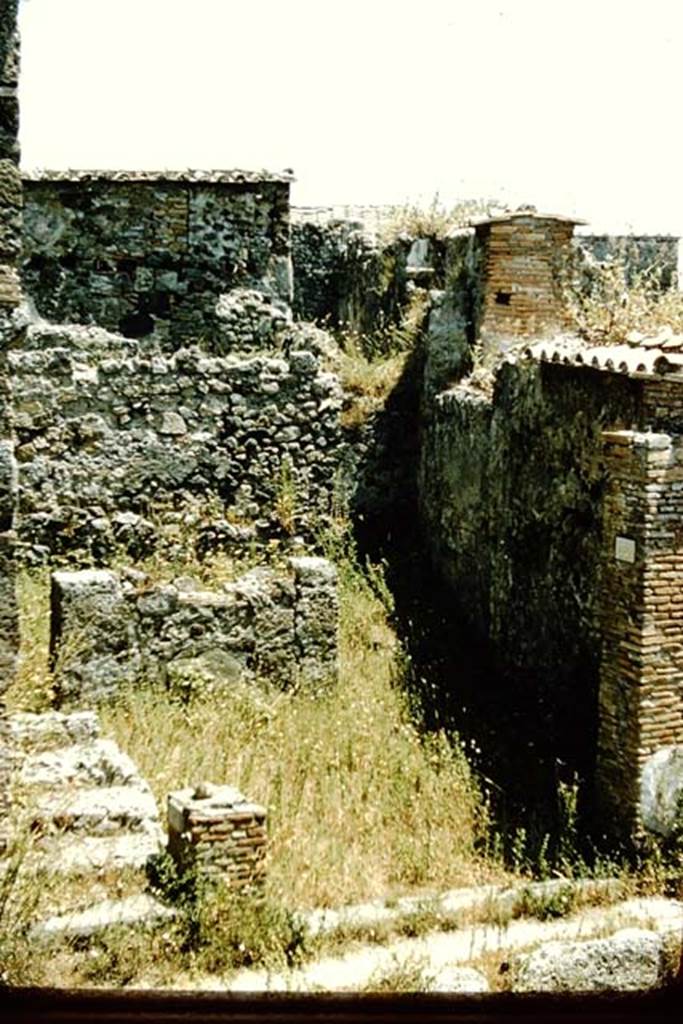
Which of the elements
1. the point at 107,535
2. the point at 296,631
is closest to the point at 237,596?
the point at 296,631

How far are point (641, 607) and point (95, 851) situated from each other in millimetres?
3267

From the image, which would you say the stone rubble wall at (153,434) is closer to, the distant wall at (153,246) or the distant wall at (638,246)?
the distant wall at (153,246)

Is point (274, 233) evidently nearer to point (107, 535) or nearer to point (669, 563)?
point (107, 535)

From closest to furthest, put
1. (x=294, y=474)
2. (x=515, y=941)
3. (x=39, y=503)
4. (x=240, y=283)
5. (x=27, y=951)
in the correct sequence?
(x=27, y=951)
(x=515, y=941)
(x=39, y=503)
(x=294, y=474)
(x=240, y=283)

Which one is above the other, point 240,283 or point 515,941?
point 240,283

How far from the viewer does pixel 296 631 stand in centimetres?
946

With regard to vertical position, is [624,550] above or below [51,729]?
above

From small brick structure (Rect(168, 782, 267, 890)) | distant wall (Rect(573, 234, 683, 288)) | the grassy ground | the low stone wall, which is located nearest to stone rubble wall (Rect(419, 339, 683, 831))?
the grassy ground

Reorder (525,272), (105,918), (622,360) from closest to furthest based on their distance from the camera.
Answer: (105,918), (622,360), (525,272)

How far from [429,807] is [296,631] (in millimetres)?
2022

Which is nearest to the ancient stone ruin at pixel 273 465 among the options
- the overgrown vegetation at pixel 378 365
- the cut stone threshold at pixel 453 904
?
the overgrown vegetation at pixel 378 365

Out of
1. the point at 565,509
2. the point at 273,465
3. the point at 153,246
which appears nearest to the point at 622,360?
the point at 565,509

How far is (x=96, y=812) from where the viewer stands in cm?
672

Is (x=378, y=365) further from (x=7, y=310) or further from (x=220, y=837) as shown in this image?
(x=7, y=310)
